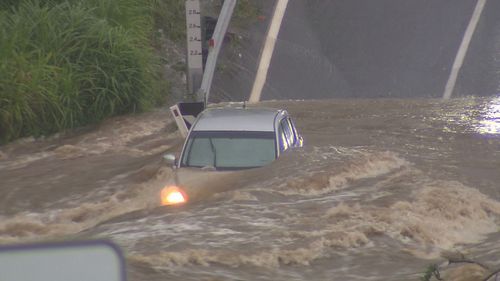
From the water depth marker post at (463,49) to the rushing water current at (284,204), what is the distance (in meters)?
6.54

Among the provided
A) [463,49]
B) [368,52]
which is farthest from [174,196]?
[463,49]

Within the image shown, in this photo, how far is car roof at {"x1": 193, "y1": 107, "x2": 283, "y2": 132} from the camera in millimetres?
9797

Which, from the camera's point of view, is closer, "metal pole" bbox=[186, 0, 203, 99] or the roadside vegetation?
the roadside vegetation

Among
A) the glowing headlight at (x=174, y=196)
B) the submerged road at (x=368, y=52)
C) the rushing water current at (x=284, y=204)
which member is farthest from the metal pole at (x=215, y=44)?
the glowing headlight at (x=174, y=196)

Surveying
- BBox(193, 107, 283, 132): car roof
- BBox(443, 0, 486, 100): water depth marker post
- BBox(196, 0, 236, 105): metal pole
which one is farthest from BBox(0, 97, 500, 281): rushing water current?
BBox(443, 0, 486, 100): water depth marker post

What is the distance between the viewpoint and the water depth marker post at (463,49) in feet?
73.5

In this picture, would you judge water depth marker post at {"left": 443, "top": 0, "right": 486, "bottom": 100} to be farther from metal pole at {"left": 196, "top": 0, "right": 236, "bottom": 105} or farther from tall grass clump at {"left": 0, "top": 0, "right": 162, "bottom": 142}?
tall grass clump at {"left": 0, "top": 0, "right": 162, "bottom": 142}

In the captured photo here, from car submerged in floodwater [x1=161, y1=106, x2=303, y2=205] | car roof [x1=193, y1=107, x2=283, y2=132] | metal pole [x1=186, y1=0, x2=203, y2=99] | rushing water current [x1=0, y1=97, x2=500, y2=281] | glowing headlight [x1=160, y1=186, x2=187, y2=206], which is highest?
metal pole [x1=186, y1=0, x2=203, y2=99]

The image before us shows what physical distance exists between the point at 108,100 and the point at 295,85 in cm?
573

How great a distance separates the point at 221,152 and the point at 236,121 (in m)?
0.50

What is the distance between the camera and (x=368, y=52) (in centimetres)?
2291

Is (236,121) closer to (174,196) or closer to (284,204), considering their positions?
(284,204)

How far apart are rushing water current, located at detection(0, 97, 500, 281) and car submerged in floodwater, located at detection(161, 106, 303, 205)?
132mm

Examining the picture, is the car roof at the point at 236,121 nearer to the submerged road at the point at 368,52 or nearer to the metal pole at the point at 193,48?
the metal pole at the point at 193,48
